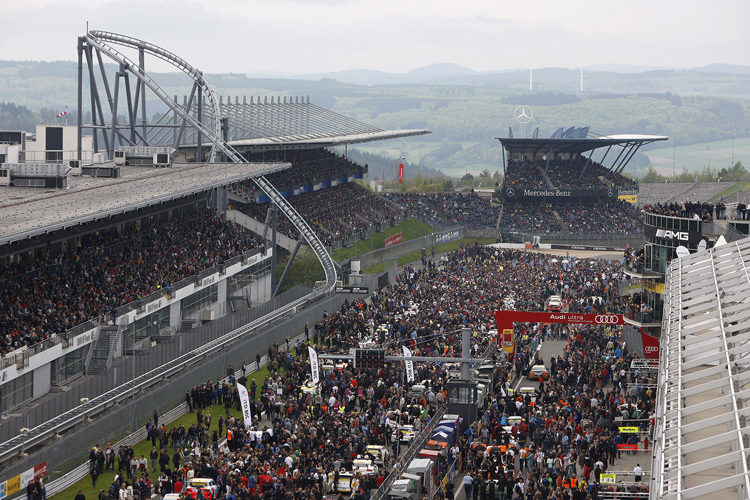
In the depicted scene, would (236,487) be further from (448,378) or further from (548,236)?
(548,236)

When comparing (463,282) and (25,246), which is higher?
(25,246)

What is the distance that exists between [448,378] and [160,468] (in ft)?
43.0

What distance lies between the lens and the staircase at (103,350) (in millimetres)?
37750

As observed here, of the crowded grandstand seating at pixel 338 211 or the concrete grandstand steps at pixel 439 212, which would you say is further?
the concrete grandstand steps at pixel 439 212

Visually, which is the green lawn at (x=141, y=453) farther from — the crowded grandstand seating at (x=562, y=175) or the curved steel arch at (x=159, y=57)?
the crowded grandstand seating at (x=562, y=175)

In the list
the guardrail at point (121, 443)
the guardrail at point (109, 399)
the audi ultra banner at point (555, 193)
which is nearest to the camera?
the guardrail at point (121, 443)

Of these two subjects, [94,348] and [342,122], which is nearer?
[94,348]

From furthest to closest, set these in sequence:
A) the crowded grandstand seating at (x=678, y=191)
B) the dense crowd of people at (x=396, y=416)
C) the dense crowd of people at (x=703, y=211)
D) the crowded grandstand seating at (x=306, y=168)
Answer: the crowded grandstand seating at (x=678, y=191) < the crowded grandstand seating at (x=306, y=168) < the dense crowd of people at (x=703, y=211) < the dense crowd of people at (x=396, y=416)

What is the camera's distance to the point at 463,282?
6134 centimetres

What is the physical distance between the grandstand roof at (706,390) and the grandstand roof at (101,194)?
22.5 metres

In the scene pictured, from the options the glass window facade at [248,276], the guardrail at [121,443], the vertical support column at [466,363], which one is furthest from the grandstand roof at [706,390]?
the glass window facade at [248,276]

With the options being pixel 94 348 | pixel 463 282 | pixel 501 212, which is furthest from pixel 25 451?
pixel 501 212

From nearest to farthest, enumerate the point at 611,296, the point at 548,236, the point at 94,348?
the point at 94,348 → the point at 611,296 → the point at 548,236

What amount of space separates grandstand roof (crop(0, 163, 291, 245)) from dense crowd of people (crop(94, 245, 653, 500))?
8595mm
